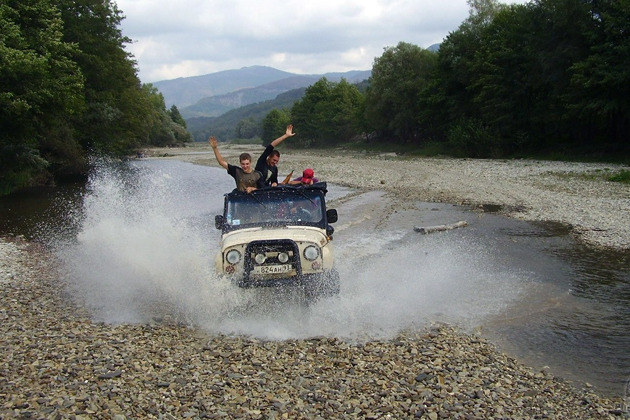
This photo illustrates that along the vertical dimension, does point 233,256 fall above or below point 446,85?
below

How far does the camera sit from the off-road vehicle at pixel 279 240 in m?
9.20

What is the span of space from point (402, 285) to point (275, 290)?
355cm

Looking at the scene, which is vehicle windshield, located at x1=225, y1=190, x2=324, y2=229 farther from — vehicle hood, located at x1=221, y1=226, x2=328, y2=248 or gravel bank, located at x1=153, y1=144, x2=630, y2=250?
gravel bank, located at x1=153, y1=144, x2=630, y2=250

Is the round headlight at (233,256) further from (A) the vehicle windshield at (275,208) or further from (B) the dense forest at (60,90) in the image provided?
(B) the dense forest at (60,90)

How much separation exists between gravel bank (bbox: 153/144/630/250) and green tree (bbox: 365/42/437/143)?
2792 cm

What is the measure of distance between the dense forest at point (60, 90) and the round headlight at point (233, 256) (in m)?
18.8

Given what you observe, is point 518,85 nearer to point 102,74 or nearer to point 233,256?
point 102,74

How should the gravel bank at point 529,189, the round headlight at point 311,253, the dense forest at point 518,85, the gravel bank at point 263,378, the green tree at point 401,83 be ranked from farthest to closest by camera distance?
the green tree at point 401,83 < the dense forest at point 518,85 < the gravel bank at point 529,189 < the round headlight at point 311,253 < the gravel bank at point 263,378

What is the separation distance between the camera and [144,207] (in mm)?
25750

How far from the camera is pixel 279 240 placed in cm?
920

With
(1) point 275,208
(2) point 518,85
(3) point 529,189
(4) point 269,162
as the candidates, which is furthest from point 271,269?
(2) point 518,85

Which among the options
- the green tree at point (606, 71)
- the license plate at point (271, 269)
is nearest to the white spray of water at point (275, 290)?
the license plate at point (271, 269)

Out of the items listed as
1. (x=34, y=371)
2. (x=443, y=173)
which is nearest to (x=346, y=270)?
(x=34, y=371)

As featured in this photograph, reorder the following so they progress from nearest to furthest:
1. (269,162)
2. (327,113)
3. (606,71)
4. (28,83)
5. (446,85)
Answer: (269,162) → (28,83) → (606,71) → (446,85) → (327,113)
